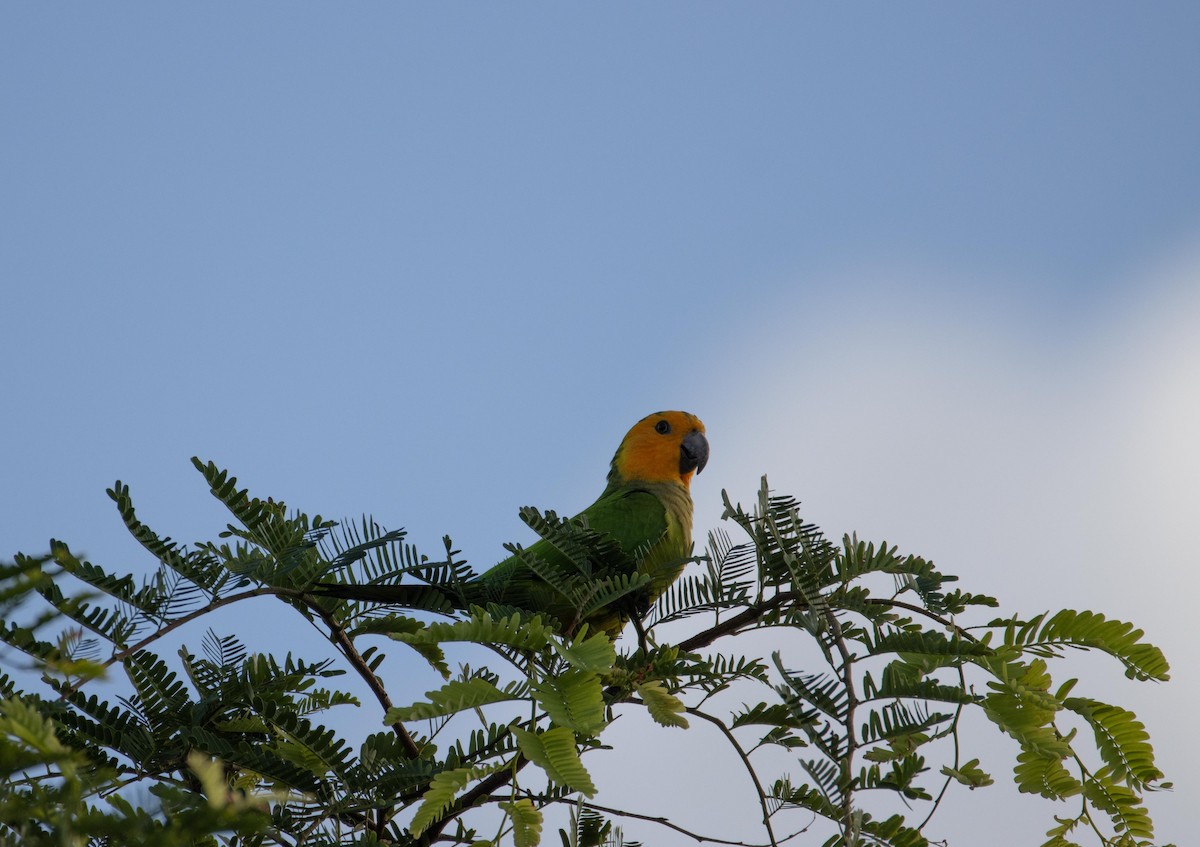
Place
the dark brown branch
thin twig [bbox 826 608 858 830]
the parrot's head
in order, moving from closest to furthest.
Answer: thin twig [bbox 826 608 858 830]
the dark brown branch
the parrot's head

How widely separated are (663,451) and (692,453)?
0.13 m

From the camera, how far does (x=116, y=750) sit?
7.06 ft

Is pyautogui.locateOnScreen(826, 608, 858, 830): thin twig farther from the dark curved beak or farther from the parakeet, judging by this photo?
the dark curved beak

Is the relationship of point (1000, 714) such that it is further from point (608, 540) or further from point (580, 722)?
point (608, 540)

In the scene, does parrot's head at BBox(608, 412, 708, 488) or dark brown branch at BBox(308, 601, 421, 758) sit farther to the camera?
parrot's head at BBox(608, 412, 708, 488)

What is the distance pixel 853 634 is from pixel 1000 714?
0.34m

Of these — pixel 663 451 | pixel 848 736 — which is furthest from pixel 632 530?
pixel 848 736

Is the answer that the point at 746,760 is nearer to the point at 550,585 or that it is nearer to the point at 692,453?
the point at 550,585

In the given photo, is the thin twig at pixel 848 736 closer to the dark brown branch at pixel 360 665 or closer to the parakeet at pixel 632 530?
the parakeet at pixel 632 530

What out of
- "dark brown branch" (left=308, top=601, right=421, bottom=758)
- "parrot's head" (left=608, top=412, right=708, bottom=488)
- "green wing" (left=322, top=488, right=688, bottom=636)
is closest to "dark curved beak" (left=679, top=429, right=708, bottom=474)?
"parrot's head" (left=608, top=412, right=708, bottom=488)

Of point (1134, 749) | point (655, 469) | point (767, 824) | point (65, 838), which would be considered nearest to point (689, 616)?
point (767, 824)

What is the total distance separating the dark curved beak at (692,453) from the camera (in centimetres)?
486

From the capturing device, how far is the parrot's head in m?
4.78

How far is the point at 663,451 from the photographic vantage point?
15.9 feet
